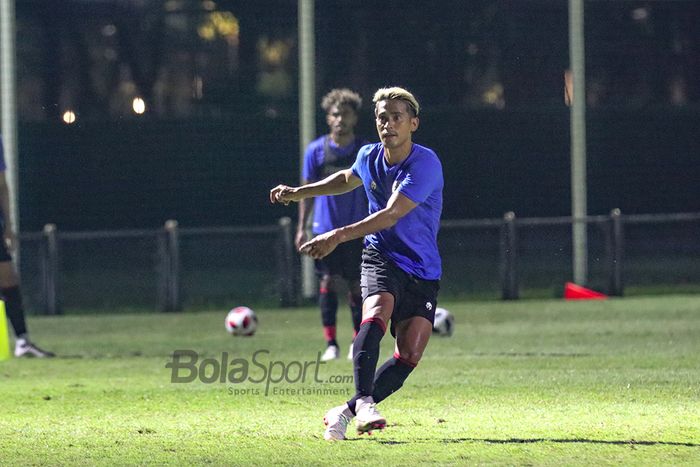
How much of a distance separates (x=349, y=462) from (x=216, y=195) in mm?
16096

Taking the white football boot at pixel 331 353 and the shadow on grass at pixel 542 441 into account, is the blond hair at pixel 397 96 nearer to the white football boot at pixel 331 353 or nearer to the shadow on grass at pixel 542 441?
the shadow on grass at pixel 542 441

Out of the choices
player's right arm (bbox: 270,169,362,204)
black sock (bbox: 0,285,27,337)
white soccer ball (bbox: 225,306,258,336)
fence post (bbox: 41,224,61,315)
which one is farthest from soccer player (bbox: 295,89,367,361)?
fence post (bbox: 41,224,61,315)

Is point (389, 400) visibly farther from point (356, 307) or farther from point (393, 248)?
point (356, 307)

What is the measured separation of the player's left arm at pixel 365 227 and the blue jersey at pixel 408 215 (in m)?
0.15

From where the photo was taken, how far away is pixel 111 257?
60.3 feet

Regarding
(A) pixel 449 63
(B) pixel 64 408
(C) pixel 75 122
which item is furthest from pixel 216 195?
(B) pixel 64 408

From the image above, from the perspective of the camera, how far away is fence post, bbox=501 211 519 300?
59.2ft

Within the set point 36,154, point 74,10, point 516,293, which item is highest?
point 74,10

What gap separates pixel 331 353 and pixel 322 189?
160 inches

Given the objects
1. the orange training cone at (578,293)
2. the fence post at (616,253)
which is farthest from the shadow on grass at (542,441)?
the orange training cone at (578,293)

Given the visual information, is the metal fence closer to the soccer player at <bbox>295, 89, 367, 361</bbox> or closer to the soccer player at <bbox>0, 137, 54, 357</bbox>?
the soccer player at <bbox>0, 137, 54, 357</bbox>

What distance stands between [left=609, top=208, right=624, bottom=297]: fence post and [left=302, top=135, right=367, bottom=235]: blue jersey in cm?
709

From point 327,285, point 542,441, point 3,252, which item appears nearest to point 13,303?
point 3,252

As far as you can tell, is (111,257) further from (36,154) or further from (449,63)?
(449,63)
